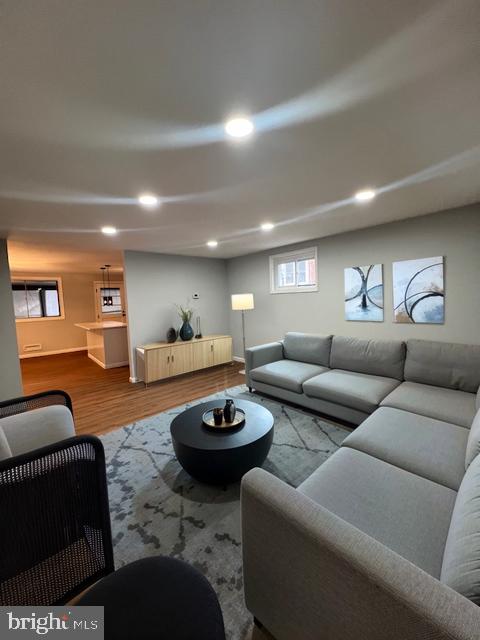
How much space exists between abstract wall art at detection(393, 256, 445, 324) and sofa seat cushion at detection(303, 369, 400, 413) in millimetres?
910

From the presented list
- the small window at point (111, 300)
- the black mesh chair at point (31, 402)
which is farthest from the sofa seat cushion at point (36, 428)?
the small window at point (111, 300)

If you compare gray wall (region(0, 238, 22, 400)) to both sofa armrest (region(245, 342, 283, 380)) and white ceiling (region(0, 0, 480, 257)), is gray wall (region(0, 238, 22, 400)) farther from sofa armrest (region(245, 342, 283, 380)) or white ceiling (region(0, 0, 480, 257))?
sofa armrest (region(245, 342, 283, 380))

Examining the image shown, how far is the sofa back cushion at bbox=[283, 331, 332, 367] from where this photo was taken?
3500mm

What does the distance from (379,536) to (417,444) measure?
794 mm

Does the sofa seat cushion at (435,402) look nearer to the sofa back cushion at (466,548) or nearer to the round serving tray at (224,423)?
the sofa back cushion at (466,548)

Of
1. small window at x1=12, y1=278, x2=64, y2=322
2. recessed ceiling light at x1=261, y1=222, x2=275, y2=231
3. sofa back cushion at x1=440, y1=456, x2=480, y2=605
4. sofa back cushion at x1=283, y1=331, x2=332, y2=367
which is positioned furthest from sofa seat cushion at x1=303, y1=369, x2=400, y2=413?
small window at x1=12, y1=278, x2=64, y2=322

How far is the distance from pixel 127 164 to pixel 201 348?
→ 3.62 metres

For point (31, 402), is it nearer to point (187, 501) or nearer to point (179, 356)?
point (187, 501)

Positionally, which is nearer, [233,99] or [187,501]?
[233,99]

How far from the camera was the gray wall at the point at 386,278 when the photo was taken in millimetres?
2783

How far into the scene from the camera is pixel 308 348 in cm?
364

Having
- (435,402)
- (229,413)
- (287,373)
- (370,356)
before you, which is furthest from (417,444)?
(287,373)

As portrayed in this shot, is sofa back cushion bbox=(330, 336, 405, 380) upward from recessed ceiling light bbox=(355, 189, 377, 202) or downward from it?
downward

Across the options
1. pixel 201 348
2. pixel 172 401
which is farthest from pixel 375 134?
pixel 201 348
